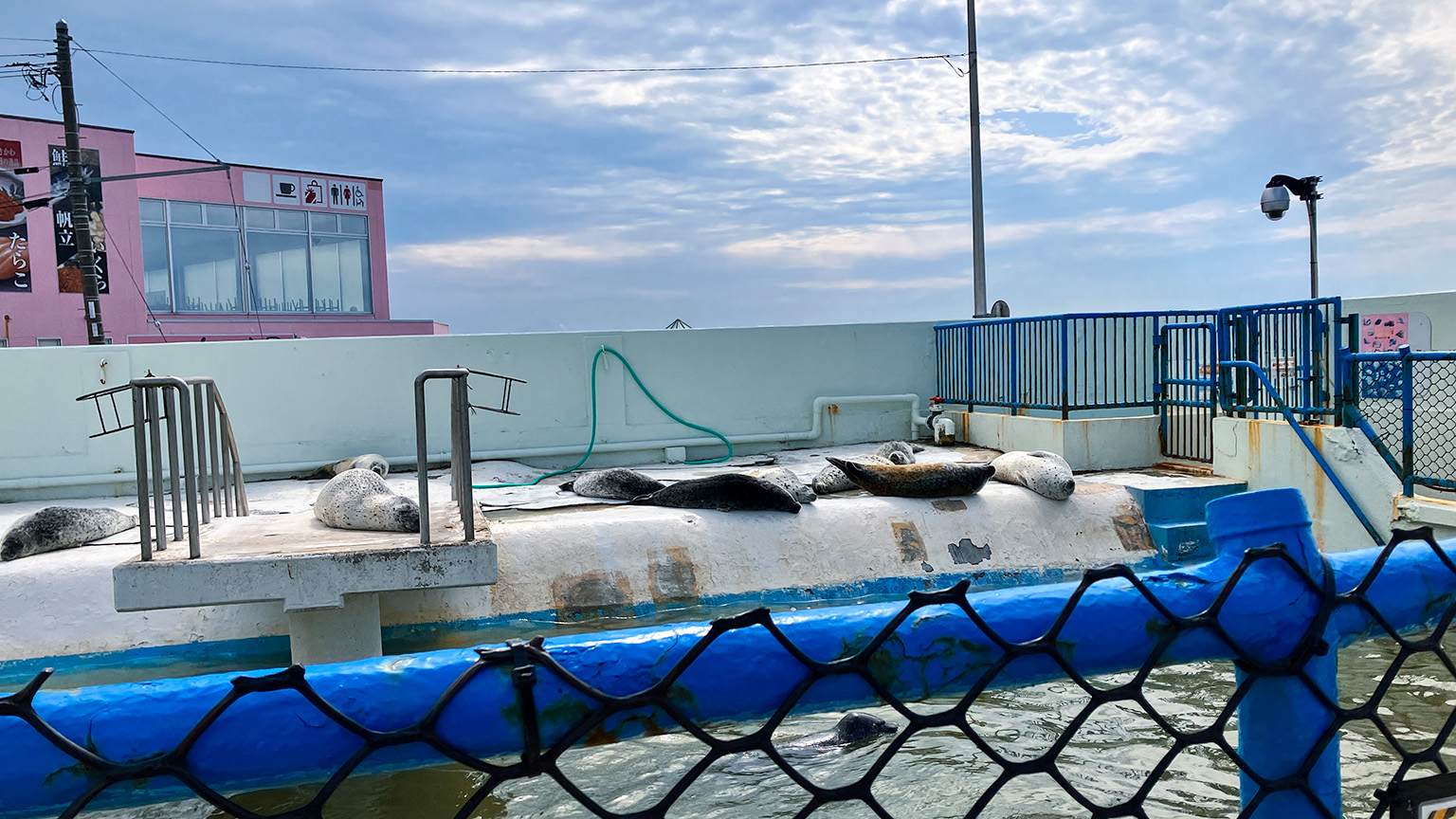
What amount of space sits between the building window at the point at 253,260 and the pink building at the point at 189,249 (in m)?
0.03

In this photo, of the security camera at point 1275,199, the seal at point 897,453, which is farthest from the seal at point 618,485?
the security camera at point 1275,199

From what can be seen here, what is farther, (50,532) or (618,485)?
(618,485)

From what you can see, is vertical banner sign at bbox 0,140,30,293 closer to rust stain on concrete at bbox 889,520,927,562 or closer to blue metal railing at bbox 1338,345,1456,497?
rust stain on concrete at bbox 889,520,927,562

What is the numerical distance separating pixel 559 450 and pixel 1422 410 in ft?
29.9

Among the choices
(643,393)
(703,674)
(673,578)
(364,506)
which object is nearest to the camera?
(703,674)

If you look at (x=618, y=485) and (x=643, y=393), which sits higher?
(x=643, y=393)

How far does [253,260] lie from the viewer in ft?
82.0

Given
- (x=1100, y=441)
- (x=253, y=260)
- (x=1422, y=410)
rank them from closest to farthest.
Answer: (x=1422, y=410) < (x=1100, y=441) < (x=253, y=260)

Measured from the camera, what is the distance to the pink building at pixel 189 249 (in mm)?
21594

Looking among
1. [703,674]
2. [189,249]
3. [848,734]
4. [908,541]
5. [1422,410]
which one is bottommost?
[848,734]

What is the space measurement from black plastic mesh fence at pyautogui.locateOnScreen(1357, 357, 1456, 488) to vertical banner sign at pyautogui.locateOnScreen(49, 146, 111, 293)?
954 inches

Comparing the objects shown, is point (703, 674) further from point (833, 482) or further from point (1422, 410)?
point (1422, 410)

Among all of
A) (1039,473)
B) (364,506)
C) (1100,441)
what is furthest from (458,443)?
(1100,441)

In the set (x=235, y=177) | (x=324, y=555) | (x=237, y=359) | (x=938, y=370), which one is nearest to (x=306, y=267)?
(x=235, y=177)
